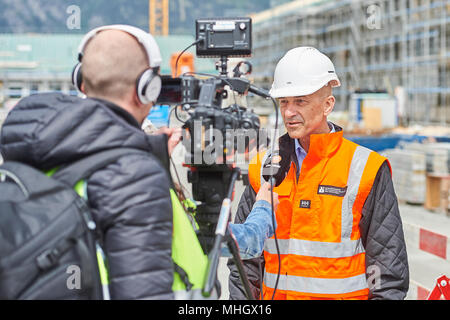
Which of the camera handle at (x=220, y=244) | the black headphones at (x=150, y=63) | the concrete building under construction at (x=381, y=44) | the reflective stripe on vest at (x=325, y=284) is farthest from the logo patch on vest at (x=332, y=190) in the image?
the concrete building under construction at (x=381, y=44)

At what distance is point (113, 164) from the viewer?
140 centimetres

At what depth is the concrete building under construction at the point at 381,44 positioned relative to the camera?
111 ft

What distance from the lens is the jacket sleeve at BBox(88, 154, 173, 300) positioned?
4.47 ft

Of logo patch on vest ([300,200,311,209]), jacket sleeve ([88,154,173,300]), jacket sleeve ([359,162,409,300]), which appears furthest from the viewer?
logo patch on vest ([300,200,311,209])

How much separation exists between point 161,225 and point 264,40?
58.0 metres

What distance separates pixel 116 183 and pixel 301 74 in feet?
4.38

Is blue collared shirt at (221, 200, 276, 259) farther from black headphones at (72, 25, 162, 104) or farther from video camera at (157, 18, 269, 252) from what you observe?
black headphones at (72, 25, 162, 104)

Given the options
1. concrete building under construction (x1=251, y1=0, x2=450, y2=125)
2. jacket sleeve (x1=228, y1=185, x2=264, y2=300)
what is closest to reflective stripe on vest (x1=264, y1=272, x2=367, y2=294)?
jacket sleeve (x1=228, y1=185, x2=264, y2=300)

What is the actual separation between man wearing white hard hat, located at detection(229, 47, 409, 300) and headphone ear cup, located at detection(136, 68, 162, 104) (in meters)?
0.97

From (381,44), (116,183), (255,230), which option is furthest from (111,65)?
(381,44)

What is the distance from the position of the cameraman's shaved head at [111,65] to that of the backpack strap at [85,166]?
20 centimetres

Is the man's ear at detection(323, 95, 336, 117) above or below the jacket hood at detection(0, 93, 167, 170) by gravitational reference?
above

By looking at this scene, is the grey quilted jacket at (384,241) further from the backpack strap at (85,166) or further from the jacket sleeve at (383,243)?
the backpack strap at (85,166)
